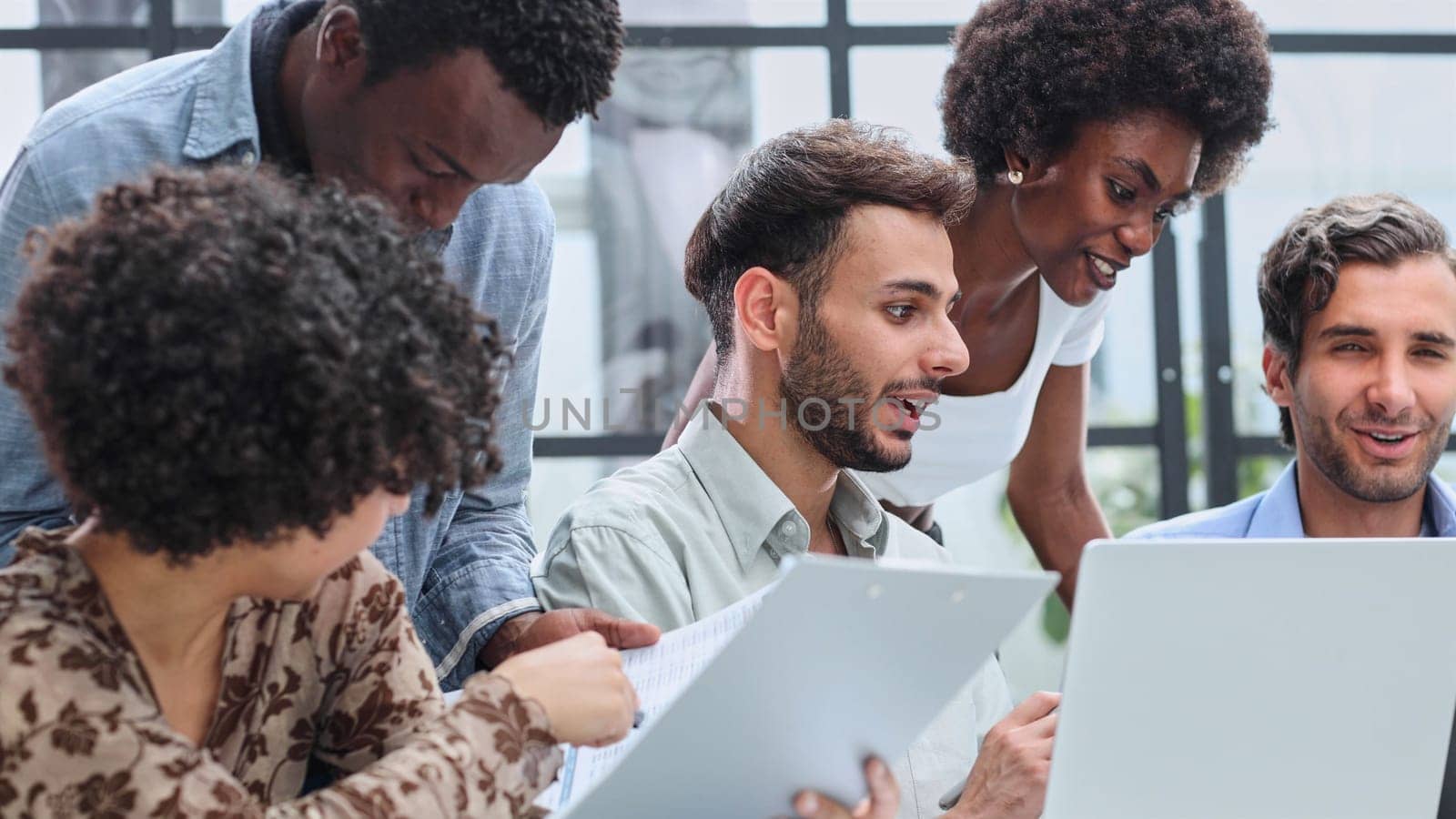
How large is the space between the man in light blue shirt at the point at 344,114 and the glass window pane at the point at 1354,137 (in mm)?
3409

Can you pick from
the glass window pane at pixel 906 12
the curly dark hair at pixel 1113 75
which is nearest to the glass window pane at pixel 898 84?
the glass window pane at pixel 906 12

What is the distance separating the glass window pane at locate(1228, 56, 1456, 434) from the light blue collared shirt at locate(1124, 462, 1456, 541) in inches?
79.9

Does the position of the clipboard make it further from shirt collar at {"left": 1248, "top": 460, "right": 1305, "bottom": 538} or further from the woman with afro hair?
shirt collar at {"left": 1248, "top": 460, "right": 1305, "bottom": 538}

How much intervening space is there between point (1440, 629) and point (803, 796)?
571mm

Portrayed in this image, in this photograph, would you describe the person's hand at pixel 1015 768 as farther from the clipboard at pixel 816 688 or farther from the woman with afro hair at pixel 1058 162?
the woman with afro hair at pixel 1058 162

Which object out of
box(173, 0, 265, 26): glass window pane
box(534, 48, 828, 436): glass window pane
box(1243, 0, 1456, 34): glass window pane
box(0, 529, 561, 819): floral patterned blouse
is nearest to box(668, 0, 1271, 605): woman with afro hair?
box(0, 529, 561, 819): floral patterned blouse

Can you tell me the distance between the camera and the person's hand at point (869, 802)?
1.24 meters

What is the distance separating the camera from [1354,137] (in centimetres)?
443

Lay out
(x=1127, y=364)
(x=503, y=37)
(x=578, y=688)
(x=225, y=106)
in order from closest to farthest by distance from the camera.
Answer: (x=578, y=688), (x=503, y=37), (x=225, y=106), (x=1127, y=364)

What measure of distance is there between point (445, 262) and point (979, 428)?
1247 millimetres

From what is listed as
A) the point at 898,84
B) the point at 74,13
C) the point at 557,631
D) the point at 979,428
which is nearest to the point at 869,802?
the point at 557,631

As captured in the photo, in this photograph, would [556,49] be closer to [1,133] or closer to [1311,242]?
[1311,242]

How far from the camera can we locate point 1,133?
391cm

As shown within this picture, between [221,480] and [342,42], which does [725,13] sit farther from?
[221,480]
